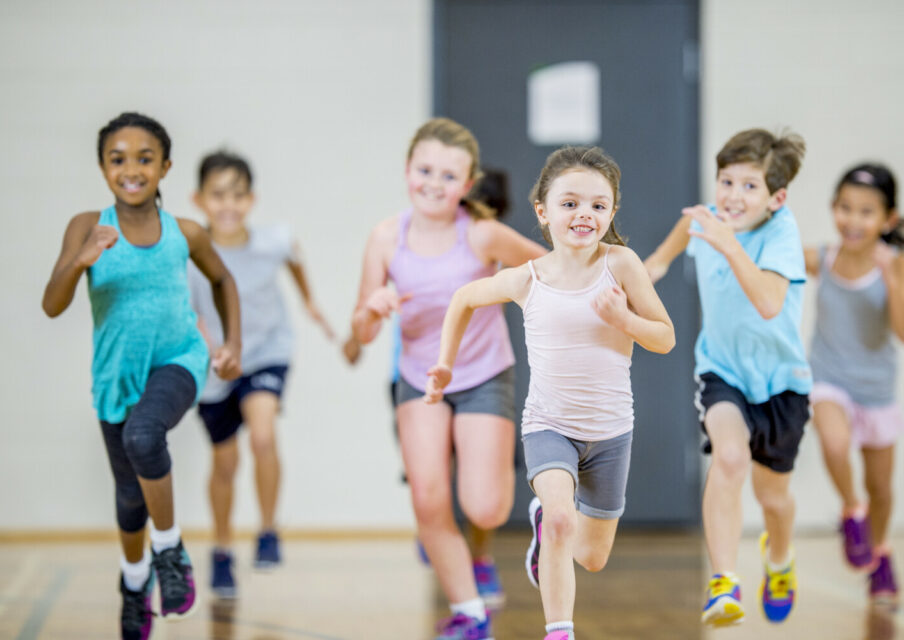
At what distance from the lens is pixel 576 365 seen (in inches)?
100

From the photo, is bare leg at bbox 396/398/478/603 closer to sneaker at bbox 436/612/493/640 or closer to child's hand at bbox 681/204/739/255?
sneaker at bbox 436/612/493/640

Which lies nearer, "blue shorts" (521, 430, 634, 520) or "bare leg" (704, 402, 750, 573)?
"blue shorts" (521, 430, 634, 520)

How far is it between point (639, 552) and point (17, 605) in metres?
2.89

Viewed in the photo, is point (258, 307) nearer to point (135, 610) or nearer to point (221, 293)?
point (221, 293)

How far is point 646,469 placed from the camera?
5.90m

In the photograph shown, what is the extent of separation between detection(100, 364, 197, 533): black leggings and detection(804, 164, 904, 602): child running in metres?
2.60

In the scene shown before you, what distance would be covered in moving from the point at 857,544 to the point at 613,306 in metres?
2.44

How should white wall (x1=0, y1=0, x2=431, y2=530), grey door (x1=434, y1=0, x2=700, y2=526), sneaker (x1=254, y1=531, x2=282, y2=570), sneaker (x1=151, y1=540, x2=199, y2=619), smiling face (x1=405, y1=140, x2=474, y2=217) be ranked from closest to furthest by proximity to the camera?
sneaker (x1=151, y1=540, x2=199, y2=619), smiling face (x1=405, y1=140, x2=474, y2=217), sneaker (x1=254, y1=531, x2=282, y2=570), white wall (x1=0, y1=0, x2=431, y2=530), grey door (x1=434, y1=0, x2=700, y2=526)

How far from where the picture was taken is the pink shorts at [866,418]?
4.36m

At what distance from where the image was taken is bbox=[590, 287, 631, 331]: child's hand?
241 centimetres

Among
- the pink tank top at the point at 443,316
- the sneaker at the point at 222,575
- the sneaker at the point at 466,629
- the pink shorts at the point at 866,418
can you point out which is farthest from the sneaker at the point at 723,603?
the sneaker at the point at 222,575

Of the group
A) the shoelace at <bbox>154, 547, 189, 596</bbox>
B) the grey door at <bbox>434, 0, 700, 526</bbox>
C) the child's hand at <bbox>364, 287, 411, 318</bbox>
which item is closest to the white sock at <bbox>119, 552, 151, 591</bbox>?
the shoelace at <bbox>154, 547, 189, 596</bbox>

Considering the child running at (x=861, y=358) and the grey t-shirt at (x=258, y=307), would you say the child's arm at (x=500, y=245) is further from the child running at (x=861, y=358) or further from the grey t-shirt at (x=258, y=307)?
the child running at (x=861, y=358)

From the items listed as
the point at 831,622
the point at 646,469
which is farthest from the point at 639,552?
the point at 831,622
